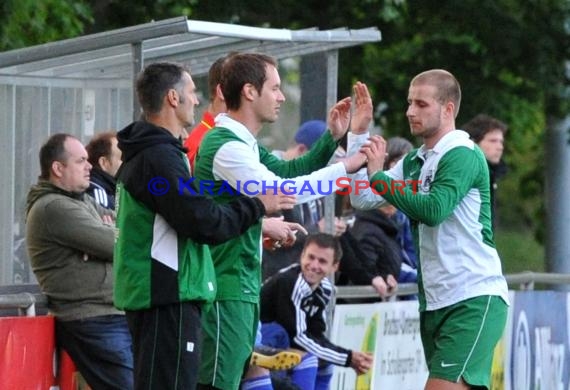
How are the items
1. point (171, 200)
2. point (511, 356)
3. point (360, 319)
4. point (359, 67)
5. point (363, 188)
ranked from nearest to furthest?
point (171, 200), point (363, 188), point (360, 319), point (511, 356), point (359, 67)

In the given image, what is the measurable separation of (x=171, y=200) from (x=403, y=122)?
11291 millimetres

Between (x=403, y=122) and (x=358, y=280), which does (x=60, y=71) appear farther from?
(x=403, y=122)

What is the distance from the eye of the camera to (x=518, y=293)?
1238 cm

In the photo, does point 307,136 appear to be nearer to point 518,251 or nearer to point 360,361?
point 360,361

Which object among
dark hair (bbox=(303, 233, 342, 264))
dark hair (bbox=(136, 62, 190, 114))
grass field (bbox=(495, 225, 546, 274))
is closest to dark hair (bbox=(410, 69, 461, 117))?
dark hair (bbox=(136, 62, 190, 114))

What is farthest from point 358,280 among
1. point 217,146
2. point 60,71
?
point 217,146

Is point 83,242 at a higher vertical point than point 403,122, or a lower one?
lower

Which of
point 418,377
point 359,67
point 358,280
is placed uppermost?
point 359,67

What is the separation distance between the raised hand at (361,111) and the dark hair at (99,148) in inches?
77.6

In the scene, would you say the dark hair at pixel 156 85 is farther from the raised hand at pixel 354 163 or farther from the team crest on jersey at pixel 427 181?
the team crest on jersey at pixel 427 181

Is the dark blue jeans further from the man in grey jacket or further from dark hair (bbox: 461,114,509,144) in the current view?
dark hair (bbox: 461,114,509,144)

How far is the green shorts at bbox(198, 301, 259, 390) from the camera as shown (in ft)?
23.7

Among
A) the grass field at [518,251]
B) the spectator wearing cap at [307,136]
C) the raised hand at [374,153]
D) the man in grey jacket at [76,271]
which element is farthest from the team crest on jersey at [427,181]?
the grass field at [518,251]

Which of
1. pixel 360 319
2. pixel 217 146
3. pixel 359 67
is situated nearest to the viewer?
pixel 217 146
